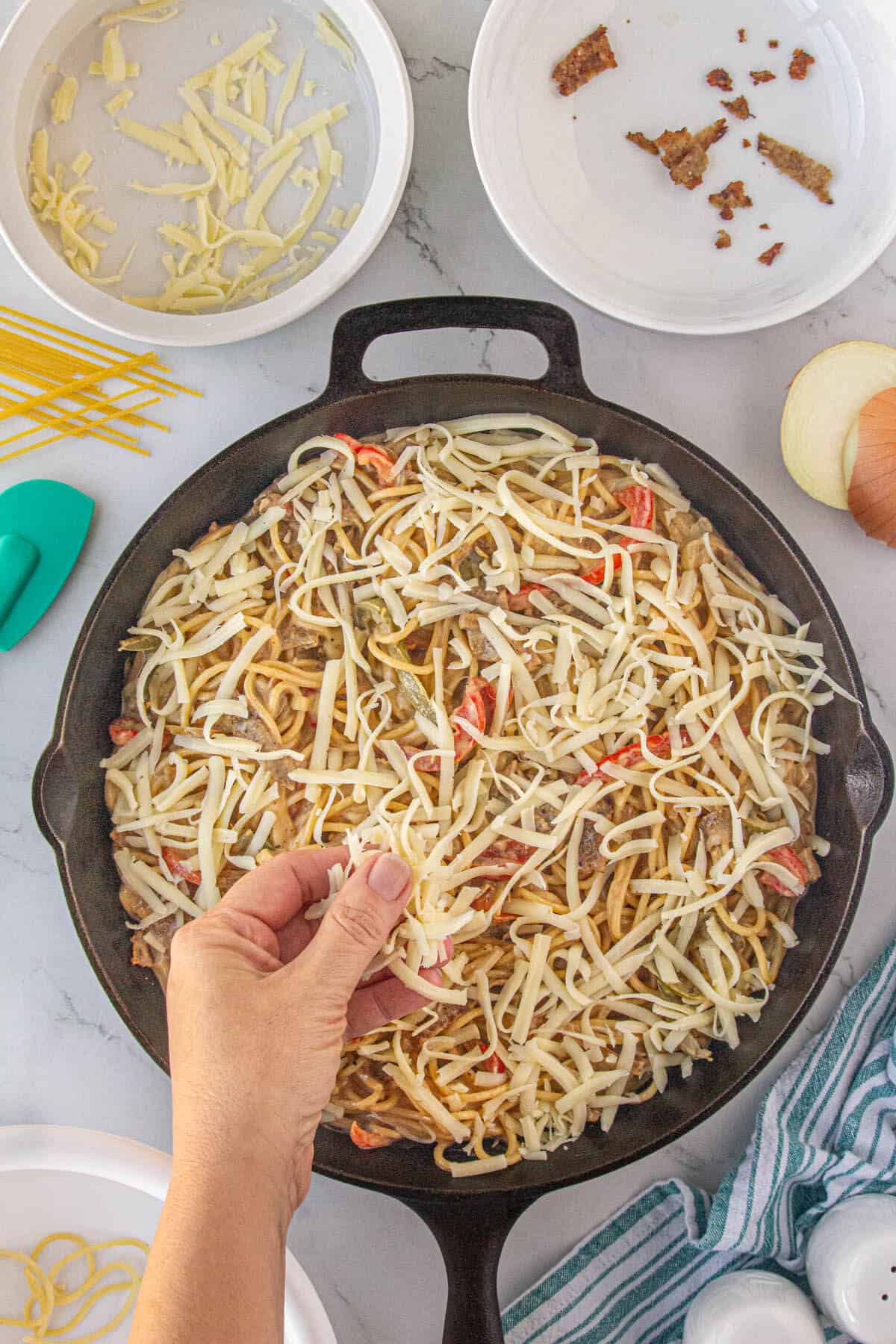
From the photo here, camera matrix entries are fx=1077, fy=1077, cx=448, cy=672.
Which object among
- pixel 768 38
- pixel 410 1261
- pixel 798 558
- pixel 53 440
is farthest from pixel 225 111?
pixel 410 1261

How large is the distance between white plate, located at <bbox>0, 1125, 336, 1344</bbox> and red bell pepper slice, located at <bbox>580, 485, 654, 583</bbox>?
1.48m

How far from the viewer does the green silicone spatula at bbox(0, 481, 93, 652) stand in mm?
2236

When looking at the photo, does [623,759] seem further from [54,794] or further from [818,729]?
[54,794]

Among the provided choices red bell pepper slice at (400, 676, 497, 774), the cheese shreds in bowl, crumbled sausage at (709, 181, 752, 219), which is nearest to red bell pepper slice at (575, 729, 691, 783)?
the cheese shreds in bowl

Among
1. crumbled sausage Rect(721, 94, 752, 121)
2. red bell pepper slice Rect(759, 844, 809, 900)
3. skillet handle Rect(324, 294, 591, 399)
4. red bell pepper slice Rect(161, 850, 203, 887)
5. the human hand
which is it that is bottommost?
red bell pepper slice Rect(161, 850, 203, 887)

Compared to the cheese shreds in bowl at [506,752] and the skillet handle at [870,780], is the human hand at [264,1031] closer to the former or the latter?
the cheese shreds in bowl at [506,752]

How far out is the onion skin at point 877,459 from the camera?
2088mm

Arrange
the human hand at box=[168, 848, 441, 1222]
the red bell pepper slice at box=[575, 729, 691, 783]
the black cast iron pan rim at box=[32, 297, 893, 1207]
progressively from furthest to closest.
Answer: the red bell pepper slice at box=[575, 729, 691, 783] < the black cast iron pan rim at box=[32, 297, 893, 1207] < the human hand at box=[168, 848, 441, 1222]

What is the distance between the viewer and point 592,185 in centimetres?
224

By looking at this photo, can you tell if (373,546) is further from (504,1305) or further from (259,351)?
(504,1305)

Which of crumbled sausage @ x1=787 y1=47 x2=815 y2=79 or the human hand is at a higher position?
crumbled sausage @ x1=787 y1=47 x2=815 y2=79

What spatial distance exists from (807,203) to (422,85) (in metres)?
0.85

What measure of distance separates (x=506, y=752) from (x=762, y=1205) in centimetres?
104

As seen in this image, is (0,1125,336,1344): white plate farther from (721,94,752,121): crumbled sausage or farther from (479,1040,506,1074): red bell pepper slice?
(721,94,752,121): crumbled sausage
